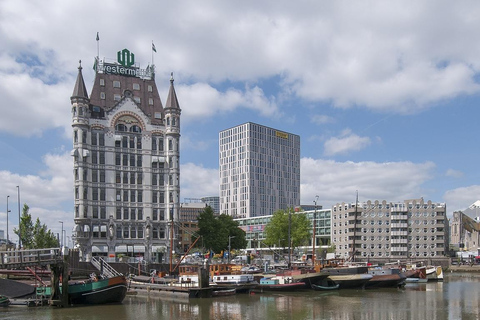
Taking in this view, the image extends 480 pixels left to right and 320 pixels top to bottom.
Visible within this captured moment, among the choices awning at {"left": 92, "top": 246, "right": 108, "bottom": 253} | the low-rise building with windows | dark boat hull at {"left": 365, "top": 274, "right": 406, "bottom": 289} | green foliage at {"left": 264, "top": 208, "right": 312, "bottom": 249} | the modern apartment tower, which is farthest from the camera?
the low-rise building with windows

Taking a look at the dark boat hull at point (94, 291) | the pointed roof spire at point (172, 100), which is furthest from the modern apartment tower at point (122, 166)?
the dark boat hull at point (94, 291)

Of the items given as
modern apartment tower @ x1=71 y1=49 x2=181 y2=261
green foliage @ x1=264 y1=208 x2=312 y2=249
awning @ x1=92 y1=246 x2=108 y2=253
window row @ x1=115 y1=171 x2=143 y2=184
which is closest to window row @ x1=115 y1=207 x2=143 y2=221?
modern apartment tower @ x1=71 y1=49 x2=181 y2=261

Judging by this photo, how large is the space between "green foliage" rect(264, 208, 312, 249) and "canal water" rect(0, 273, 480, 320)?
85419 mm

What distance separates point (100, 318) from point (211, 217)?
77.4 meters

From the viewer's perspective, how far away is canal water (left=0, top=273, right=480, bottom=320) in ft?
175

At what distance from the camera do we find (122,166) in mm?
114125

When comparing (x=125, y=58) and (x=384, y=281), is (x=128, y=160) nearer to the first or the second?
(x=125, y=58)

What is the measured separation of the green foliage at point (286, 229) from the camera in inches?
6348

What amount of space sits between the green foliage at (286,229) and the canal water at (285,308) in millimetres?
85419

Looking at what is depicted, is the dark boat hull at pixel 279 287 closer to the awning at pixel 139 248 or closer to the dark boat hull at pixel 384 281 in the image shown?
the dark boat hull at pixel 384 281

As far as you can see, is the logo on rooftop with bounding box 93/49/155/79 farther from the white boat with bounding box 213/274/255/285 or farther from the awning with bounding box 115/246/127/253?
the white boat with bounding box 213/274/255/285

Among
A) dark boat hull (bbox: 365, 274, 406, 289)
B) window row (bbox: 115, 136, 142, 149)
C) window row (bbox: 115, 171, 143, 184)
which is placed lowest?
dark boat hull (bbox: 365, 274, 406, 289)

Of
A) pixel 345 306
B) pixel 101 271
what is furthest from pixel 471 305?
pixel 101 271

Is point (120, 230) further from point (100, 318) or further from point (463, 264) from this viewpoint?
point (463, 264)
